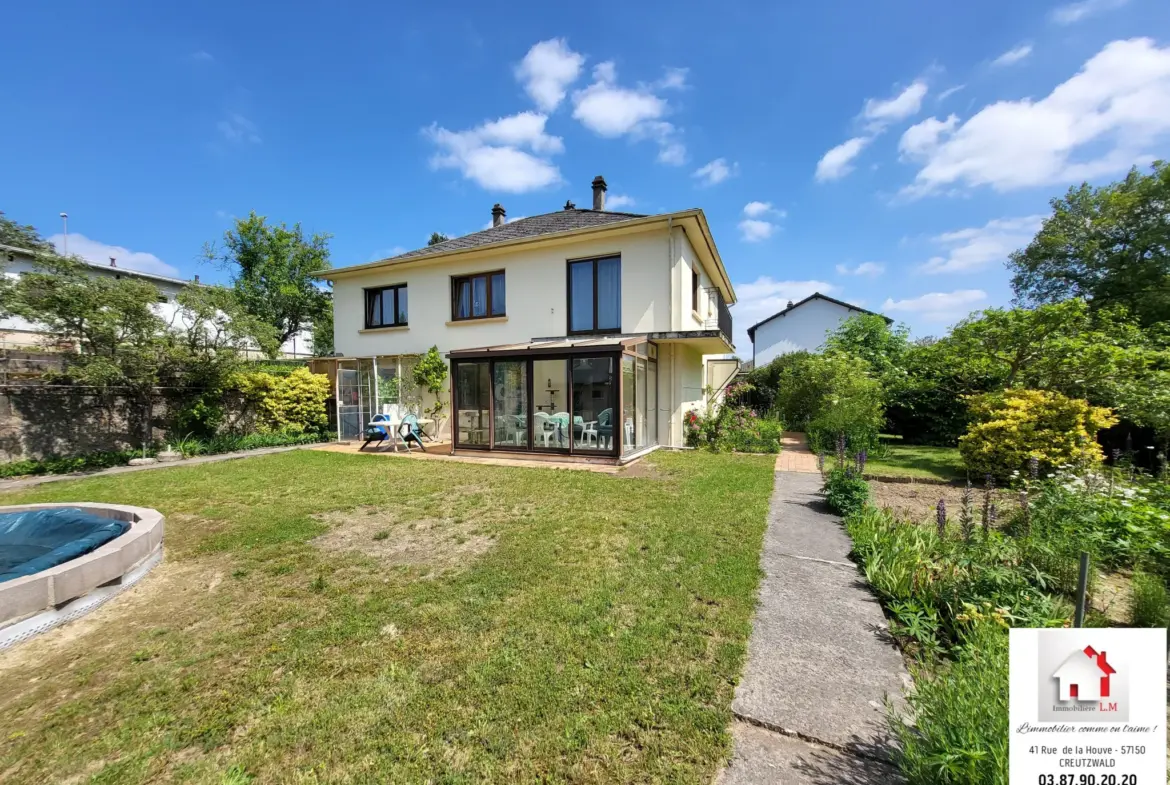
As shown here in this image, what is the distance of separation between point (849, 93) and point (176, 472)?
56.6 ft

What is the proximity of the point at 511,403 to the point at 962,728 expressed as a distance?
33.4ft

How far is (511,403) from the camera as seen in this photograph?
11.3 meters

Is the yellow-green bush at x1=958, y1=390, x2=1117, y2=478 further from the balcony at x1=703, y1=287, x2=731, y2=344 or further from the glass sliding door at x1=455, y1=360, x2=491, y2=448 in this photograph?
the glass sliding door at x1=455, y1=360, x2=491, y2=448

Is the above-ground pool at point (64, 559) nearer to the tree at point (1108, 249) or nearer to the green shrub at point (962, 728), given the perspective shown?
the green shrub at point (962, 728)

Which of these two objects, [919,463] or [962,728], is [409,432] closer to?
[962,728]

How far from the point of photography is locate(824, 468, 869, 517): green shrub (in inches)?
236

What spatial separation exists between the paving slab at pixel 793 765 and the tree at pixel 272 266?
31.5 meters

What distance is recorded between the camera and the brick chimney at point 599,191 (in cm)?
1606

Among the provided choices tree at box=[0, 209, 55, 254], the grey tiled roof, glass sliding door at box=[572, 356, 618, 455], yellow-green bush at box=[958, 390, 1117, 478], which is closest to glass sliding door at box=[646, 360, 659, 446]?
glass sliding door at box=[572, 356, 618, 455]

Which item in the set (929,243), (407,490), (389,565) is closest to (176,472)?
(407,490)

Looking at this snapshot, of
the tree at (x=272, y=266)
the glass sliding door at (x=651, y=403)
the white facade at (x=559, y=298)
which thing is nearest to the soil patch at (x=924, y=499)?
the white facade at (x=559, y=298)

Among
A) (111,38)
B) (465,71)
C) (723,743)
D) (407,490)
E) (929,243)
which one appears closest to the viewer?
(723,743)

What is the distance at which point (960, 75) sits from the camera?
8.56 m

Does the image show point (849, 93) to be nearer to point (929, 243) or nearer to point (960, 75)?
point (960, 75)
